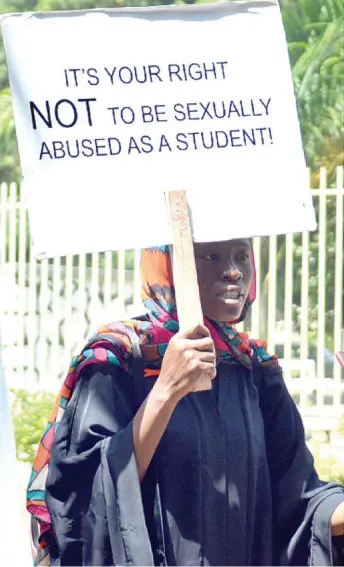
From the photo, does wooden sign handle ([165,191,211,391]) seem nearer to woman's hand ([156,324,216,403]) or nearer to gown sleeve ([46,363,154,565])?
woman's hand ([156,324,216,403])

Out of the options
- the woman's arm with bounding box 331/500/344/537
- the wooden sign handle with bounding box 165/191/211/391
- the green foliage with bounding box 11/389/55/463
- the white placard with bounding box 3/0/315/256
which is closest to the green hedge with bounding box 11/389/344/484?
the green foliage with bounding box 11/389/55/463

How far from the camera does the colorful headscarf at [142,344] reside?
342cm

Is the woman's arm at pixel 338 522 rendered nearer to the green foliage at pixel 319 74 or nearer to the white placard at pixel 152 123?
the white placard at pixel 152 123

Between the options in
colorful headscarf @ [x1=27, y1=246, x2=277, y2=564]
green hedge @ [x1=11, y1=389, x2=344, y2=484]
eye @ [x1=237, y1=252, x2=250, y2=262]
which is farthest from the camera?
green hedge @ [x1=11, y1=389, x2=344, y2=484]

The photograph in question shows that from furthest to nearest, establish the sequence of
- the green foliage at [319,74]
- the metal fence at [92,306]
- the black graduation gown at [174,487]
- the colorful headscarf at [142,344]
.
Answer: the green foliage at [319,74] → the metal fence at [92,306] → the colorful headscarf at [142,344] → the black graduation gown at [174,487]

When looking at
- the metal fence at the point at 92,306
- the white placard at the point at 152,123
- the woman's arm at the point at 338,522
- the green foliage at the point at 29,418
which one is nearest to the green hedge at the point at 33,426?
the green foliage at the point at 29,418

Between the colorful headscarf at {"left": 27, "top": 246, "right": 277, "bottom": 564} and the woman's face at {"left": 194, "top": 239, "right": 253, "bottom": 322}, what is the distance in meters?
0.07

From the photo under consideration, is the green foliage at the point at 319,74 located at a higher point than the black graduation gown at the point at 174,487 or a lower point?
higher

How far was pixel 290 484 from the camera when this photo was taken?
3.63m

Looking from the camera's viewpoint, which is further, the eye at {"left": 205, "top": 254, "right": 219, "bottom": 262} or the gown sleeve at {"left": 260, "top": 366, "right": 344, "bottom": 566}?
the gown sleeve at {"left": 260, "top": 366, "right": 344, "bottom": 566}

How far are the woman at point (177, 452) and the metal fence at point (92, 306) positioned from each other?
4895 mm

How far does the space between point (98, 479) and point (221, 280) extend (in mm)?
573

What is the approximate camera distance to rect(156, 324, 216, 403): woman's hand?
3.17 meters

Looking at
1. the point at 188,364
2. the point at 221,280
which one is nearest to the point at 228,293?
the point at 221,280
